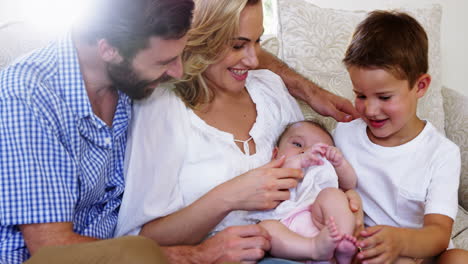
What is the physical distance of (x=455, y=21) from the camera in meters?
3.17

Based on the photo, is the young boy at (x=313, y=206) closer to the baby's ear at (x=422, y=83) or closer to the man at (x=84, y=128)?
the man at (x=84, y=128)

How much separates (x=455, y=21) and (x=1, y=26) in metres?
2.61

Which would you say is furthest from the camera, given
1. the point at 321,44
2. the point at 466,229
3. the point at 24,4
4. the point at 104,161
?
the point at 24,4

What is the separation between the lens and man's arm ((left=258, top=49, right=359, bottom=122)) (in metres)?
2.00

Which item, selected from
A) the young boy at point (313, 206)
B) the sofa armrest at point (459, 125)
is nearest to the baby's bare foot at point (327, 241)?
the young boy at point (313, 206)

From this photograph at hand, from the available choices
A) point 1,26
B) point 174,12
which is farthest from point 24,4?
point 174,12

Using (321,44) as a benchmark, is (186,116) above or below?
below

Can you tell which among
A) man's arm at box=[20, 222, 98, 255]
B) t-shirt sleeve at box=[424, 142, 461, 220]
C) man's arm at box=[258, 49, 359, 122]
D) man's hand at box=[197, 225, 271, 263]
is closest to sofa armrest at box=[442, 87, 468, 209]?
man's arm at box=[258, 49, 359, 122]

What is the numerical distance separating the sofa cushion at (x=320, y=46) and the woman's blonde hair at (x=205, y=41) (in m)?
0.62

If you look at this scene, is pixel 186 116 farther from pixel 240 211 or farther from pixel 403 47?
pixel 403 47

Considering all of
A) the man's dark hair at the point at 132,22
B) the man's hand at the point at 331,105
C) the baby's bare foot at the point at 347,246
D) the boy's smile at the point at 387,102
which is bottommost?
the baby's bare foot at the point at 347,246

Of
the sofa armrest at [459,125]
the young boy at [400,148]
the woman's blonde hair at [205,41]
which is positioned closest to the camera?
the young boy at [400,148]

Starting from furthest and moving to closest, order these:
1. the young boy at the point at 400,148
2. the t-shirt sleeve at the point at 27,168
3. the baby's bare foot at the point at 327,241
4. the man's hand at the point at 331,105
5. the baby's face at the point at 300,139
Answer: the man's hand at the point at 331,105 < the baby's face at the point at 300,139 < the young boy at the point at 400,148 < the baby's bare foot at the point at 327,241 < the t-shirt sleeve at the point at 27,168

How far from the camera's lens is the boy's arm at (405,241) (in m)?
1.37
